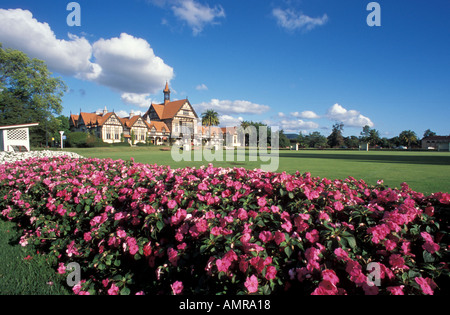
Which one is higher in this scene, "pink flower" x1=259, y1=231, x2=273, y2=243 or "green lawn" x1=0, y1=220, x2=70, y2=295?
"pink flower" x1=259, y1=231, x2=273, y2=243

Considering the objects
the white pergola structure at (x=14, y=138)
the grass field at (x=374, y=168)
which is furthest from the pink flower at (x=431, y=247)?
the white pergola structure at (x=14, y=138)

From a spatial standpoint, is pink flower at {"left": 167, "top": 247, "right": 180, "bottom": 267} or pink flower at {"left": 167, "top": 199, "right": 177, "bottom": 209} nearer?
pink flower at {"left": 167, "top": 247, "right": 180, "bottom": 267}

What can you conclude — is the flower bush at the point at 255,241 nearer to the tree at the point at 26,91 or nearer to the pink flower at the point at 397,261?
the pink flower at the point at 397,261

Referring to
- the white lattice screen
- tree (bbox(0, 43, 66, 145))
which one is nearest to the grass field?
the white lattice screen

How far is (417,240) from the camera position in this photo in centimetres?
199

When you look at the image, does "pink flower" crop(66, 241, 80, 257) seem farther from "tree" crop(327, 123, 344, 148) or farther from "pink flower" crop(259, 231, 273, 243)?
"tree" crop(327, 123, 344, 148)

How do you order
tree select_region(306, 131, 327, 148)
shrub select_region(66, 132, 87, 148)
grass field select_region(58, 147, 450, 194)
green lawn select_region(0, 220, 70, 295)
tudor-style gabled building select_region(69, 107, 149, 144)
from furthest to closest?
1. tree select_region(306, 131, 327, 148)
2. tudor-style gabled building select_region(69, 107, 149, 144)
3. shrub select_region(66, 132, 87, 148)
4. grass field select_region(58, 147, 450, 194)
5. green lawn select_region(0, 220, 70, 295)

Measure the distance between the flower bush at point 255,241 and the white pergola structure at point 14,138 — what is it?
2316 centimetres

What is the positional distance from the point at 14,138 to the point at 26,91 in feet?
78.0

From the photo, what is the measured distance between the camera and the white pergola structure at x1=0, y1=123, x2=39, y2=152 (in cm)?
2041

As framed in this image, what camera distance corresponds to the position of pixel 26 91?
38906 millimetres

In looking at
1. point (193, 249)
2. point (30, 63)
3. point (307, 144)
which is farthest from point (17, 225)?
point (307, 144)

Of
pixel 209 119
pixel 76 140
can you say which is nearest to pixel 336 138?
pixel 209 119

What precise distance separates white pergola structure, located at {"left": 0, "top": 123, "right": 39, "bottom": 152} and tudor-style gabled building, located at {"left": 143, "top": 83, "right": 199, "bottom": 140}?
1954 inches
